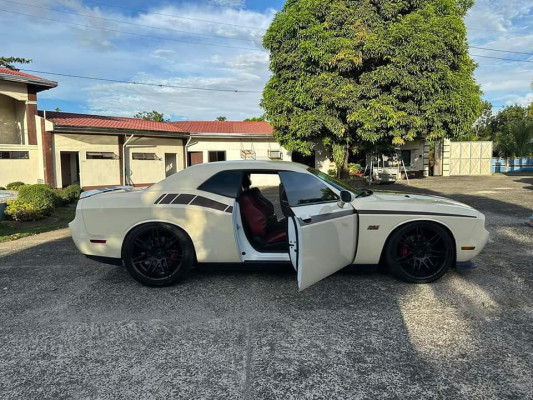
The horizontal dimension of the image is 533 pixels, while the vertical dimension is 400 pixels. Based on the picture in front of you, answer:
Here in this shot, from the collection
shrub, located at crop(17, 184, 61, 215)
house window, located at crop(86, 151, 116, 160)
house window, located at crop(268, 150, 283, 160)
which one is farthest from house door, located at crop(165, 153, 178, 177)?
shrub, located at crop(17, 184, 61, 215)

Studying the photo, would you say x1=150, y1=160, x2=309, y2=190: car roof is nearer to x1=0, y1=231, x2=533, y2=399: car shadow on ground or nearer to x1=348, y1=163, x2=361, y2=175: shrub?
x1=0, y1=231, x2=533, y2=399: car shadow on ground

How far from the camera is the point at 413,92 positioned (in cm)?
1434

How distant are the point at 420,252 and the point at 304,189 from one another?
1539 millimetres

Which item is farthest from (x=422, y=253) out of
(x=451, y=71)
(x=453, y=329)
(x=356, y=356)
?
(x=451, y=71)

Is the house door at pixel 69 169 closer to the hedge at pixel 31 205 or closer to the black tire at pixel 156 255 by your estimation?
the hedge at pixel 31 205

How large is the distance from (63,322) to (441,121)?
1509 centimetres

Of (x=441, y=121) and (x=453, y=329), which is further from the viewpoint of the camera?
(x=441, y=121)

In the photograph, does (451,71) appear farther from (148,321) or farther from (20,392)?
(20,392)

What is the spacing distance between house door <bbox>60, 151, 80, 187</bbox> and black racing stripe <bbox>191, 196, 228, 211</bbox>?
58.3 feet

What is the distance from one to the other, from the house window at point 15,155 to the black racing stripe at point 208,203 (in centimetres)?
1741

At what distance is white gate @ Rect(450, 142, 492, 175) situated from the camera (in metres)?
29.1

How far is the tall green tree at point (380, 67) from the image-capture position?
13914 mm

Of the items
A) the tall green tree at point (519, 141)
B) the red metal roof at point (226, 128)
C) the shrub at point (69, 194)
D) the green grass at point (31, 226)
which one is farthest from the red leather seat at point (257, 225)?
the tall green tree at point (519, 141)

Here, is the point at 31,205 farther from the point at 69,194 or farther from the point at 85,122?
the point at 85,122
